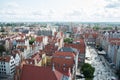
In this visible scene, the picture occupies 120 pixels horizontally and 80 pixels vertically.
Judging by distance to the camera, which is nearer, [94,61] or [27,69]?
[27,69]

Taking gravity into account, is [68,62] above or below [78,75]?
above

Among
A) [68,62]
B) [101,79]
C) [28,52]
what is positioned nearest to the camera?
[68,62]

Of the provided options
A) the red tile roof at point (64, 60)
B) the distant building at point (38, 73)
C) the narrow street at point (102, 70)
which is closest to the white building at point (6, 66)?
the red tile roof at point (64, 60)

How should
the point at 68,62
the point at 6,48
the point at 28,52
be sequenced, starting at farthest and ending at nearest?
the point at 6,48 → the point at 28,52 → the point at 68,62

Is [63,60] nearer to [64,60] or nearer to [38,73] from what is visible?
[64,60]

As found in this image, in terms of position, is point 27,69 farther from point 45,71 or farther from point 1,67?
point 1,67

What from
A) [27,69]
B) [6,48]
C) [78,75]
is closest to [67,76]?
[27,69]

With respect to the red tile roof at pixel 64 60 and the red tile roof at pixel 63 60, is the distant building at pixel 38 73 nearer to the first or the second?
the red tile roof at pixel 63 60

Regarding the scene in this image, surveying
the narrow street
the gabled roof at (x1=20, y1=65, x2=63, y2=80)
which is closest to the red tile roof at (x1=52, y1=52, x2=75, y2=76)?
the narrow street

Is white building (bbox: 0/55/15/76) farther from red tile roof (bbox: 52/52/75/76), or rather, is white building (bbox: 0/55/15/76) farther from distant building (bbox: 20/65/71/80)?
distant building (bbox: 20/65/71/80)
